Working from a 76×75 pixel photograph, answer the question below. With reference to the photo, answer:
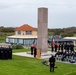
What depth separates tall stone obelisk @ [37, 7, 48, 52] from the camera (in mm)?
37844

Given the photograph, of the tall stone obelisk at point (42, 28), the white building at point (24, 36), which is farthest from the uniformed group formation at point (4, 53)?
the white building at point (24, 36)

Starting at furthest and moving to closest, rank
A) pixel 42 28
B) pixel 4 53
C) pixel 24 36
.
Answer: pixel 24 36 < pixel 42 28 < pixel 4 53

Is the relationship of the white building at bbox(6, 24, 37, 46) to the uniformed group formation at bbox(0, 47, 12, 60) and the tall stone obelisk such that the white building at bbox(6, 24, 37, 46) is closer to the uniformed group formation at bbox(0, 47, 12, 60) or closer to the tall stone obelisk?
the tall stone obelisk

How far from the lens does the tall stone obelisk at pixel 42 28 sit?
3784 cm

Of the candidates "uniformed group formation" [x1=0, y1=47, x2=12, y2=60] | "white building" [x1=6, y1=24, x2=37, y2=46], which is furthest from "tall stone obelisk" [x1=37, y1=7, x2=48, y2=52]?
"white building" [x1=6, y1=24, x2=37, y2=46]

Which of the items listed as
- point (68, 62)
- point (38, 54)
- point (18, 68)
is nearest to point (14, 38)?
point (38, 54)

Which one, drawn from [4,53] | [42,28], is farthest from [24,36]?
[4,53]

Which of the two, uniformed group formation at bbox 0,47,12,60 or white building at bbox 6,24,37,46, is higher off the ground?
white building at bbox 6,24,37,46

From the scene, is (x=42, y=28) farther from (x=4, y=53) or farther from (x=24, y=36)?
(x=24, y=36)

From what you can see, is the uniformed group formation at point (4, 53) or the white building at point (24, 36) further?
the white building at point (24, 36)

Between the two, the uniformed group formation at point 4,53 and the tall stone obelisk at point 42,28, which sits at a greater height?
the tall stone obelisk at point 42,28

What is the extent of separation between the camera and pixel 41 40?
38188 mm

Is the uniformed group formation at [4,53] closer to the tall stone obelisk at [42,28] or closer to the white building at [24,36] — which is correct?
the tall stone obelisk at [42,28]

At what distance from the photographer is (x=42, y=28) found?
124ft
